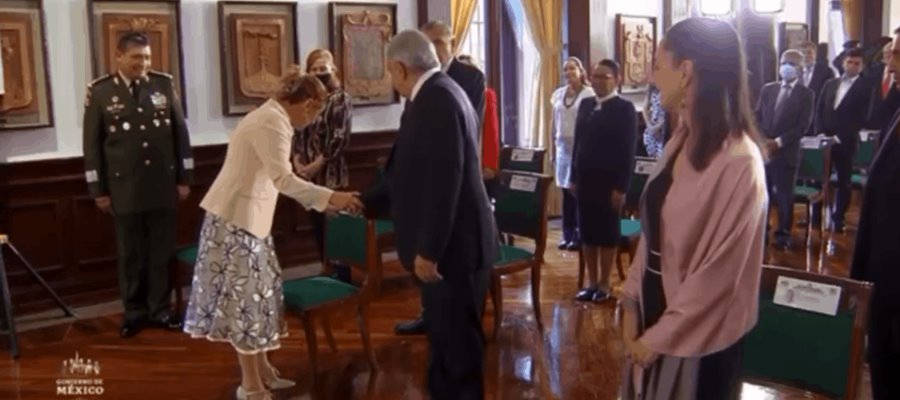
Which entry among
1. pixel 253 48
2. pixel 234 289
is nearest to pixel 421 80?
pixel 234 289

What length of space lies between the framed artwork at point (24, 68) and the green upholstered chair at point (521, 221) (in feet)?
8.17

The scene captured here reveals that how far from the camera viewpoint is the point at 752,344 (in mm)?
2131

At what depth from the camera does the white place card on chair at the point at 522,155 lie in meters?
5.99

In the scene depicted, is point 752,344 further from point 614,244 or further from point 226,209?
point 614,244

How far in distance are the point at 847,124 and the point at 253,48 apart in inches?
180

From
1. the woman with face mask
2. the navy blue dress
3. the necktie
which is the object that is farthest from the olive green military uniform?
the necktie

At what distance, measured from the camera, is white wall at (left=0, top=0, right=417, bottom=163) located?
16.5ft

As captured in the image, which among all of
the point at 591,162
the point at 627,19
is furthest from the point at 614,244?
the point at 627,19

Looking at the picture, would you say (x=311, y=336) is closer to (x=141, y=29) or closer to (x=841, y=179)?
(x=141, y=29)

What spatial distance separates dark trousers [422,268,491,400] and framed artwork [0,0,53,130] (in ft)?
10.0

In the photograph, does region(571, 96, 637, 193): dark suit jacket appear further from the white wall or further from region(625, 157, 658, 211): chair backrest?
the white wall

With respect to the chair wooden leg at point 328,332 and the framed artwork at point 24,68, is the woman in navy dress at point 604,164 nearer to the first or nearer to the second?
the chair wooden leg at point 328,332

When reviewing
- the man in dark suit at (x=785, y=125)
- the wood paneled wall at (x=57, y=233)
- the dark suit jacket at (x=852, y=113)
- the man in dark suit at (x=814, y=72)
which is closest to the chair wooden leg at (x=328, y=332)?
the wood paneled wall at (x=57, y=233)

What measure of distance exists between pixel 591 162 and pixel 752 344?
2.88 metres
